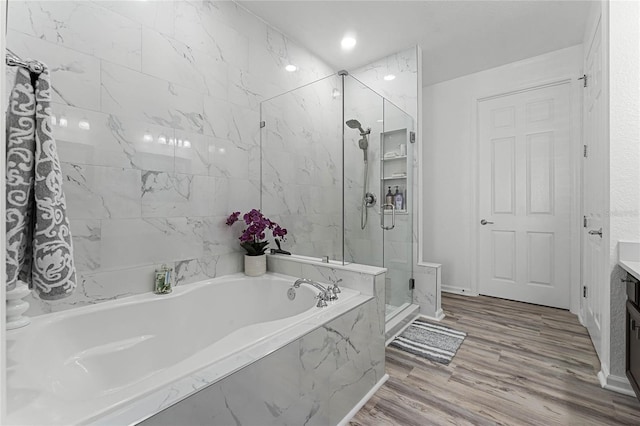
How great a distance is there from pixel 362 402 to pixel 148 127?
1961 millimetres

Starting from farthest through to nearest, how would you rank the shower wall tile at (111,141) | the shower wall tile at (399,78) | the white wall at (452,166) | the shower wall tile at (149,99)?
1. the white wall at (452,166)
2. the shower wall tile at (399,78)
3. the shower wall tile at (149,99)
4. the shower wall tile at (111,141)

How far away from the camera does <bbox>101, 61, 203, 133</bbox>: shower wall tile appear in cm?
159

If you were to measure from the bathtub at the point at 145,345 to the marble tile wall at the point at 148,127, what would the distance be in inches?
5.9

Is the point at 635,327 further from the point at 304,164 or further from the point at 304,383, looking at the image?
the point at 304,164

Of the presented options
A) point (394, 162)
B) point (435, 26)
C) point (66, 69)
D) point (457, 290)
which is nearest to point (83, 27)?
point (66, 69)

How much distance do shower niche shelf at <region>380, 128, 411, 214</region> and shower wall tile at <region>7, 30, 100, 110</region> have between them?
2.00 meters

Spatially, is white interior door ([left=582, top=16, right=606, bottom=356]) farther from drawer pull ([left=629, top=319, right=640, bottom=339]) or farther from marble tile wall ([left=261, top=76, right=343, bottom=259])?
marble tile wall ([left=261, top=76, right=343, bottom=259])

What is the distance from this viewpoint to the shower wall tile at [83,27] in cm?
134

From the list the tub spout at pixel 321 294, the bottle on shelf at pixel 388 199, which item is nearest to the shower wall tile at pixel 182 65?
the tub spout at pixel 321 294

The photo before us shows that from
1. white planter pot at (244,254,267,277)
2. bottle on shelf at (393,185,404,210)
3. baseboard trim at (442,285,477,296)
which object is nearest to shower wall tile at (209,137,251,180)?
white planter pot at (244,254,267,277)

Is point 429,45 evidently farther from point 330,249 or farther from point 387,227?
point 330,249

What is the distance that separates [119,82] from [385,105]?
6.50 feet

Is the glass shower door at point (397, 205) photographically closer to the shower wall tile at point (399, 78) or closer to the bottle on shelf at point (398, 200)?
the bottle on shelf at point (398, 200)

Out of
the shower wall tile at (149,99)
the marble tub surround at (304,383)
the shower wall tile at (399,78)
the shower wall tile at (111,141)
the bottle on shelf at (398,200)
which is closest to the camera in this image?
the marble tub surround at (304,383)
